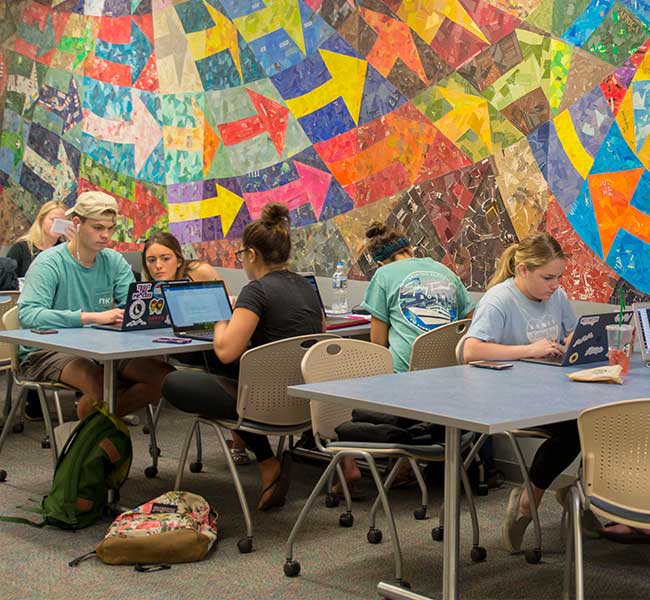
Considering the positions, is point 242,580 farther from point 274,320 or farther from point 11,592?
point 274,320

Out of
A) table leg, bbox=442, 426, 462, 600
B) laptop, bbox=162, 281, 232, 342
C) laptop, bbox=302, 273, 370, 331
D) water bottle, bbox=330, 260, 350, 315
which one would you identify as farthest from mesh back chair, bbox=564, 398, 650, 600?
water bottle, bbox=330, 260, 350, 315

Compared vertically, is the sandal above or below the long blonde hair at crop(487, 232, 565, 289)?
below

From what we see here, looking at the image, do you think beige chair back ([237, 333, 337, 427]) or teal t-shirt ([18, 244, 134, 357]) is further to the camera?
teal t-shirt ([18, 244, 134, 357])

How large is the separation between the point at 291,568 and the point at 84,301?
182 cm

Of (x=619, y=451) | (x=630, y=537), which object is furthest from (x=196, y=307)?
(x=619, y=451)

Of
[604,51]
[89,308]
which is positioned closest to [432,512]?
[89,308]

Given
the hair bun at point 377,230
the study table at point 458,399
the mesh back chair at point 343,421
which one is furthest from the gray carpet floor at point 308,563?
the hair bun at point 377,230

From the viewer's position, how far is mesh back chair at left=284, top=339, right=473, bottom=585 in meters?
3.31

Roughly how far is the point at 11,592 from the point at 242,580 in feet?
2.45

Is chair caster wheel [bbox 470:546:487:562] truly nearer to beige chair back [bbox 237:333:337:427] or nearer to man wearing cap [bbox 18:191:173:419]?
beige chair back [bbox 237:333:337:427]

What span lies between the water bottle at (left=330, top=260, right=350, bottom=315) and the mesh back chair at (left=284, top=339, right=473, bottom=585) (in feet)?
6.73

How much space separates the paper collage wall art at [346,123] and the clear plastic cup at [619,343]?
39.8 inches

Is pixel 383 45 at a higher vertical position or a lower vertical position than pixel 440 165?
higher

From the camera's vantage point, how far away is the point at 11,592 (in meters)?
3.29
